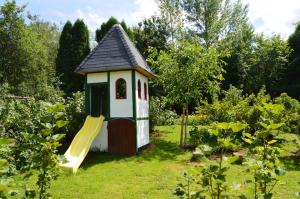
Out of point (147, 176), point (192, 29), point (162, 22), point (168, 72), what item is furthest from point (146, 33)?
point (147, 176)

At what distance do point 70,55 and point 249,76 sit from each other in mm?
15254

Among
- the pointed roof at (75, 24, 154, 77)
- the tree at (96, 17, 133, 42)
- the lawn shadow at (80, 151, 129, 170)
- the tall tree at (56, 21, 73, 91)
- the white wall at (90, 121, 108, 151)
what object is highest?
the tree at (96, 17, 133, 42)

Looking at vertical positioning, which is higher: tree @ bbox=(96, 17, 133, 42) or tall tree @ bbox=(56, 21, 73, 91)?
tree @ bbox=(96, 17, 133, 42)

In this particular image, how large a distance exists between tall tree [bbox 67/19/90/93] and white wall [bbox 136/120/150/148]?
11.6 m

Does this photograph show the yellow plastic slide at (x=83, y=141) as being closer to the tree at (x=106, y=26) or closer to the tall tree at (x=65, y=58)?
the tall tree at (x=65, y=58)

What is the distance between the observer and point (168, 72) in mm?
15195

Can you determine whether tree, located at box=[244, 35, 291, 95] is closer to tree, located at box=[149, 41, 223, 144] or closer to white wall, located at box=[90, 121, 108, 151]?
tree, located at box=[149, 41, 223, 144]

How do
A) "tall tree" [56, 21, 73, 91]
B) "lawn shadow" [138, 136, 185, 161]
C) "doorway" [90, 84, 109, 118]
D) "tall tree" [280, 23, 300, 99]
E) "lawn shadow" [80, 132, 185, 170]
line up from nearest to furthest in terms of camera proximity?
"lawn shadow" [80, 132, 185, 170] → "lawn shadow" [138, 136, 185, 161] → "doorway" [90, 84, 109, 118] → "tall tree" [56, 21, 73, 91] → "tall tree" [280, 23, 300, 99]

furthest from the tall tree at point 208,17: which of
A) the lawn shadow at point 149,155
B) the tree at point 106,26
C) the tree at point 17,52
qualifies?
the lawn shadow at point 149,155

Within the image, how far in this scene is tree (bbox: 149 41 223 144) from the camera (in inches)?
580

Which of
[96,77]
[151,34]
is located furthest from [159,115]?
[151,34]

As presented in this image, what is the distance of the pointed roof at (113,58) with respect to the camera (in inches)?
539

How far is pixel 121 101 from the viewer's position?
13.8m

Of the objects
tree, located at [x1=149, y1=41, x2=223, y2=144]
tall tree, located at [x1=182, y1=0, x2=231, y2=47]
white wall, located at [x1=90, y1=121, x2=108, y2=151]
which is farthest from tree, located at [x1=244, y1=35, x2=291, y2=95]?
white wall, located at [x1=90, y1=121, x2=108, y2=151]
